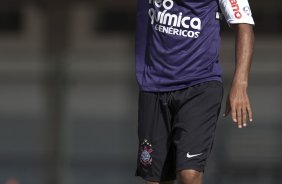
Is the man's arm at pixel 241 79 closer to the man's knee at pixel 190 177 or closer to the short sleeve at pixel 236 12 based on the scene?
the short sleeve at pixel 236 12

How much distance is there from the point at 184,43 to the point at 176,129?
463 mm

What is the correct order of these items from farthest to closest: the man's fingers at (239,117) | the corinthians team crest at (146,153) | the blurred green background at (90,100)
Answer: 1. the blurred green background at (90,100)
2. the corinthians team crest at (146,153)
3. the man's fingers at (239,117)

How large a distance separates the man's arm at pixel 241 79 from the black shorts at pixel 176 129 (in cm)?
17

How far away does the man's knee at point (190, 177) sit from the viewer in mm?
4195

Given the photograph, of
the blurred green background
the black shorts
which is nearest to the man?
the black shorts

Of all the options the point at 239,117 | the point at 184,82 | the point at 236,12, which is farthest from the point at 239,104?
the point at 236,12

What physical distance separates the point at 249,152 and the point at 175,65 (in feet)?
21.6

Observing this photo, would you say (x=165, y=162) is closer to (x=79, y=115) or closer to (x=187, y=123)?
(x=187, y=123)

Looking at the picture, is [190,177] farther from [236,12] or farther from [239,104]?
[236,12]

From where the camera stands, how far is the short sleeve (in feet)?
13.8

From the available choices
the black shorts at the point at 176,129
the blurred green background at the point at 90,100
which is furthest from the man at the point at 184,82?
the blurred green background at the point at 90,100

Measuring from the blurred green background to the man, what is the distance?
17.5 feet

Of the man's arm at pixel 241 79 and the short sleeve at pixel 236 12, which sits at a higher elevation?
the short sleeve at pixel 236 12

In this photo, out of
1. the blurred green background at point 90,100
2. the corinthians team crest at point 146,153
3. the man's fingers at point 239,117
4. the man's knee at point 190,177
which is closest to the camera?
the man's fingers at point 239,117
